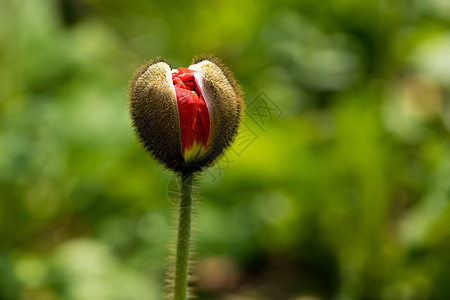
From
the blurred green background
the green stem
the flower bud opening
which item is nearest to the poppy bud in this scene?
the flower bud opening

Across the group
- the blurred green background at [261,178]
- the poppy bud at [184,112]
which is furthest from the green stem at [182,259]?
the blurred green background at [261,178]

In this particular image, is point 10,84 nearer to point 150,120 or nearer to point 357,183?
point 357,183

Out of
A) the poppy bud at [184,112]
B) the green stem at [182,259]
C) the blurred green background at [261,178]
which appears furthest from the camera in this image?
the blurred green background at [261,178]

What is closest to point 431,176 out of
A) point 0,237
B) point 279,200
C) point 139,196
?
point 279,200

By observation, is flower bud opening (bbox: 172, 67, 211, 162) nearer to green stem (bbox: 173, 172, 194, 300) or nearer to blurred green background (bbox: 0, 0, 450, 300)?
green stem (bbox: 173, 172, 194, 300)

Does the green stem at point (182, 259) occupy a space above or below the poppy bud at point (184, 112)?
below

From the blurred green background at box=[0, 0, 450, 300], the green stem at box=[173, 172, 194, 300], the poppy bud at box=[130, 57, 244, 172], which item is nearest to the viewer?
the poppy bud at box=[130, 57, 244, 172]

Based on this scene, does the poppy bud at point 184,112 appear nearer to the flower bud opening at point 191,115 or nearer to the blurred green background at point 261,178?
the flower bud opening at point 191,115
